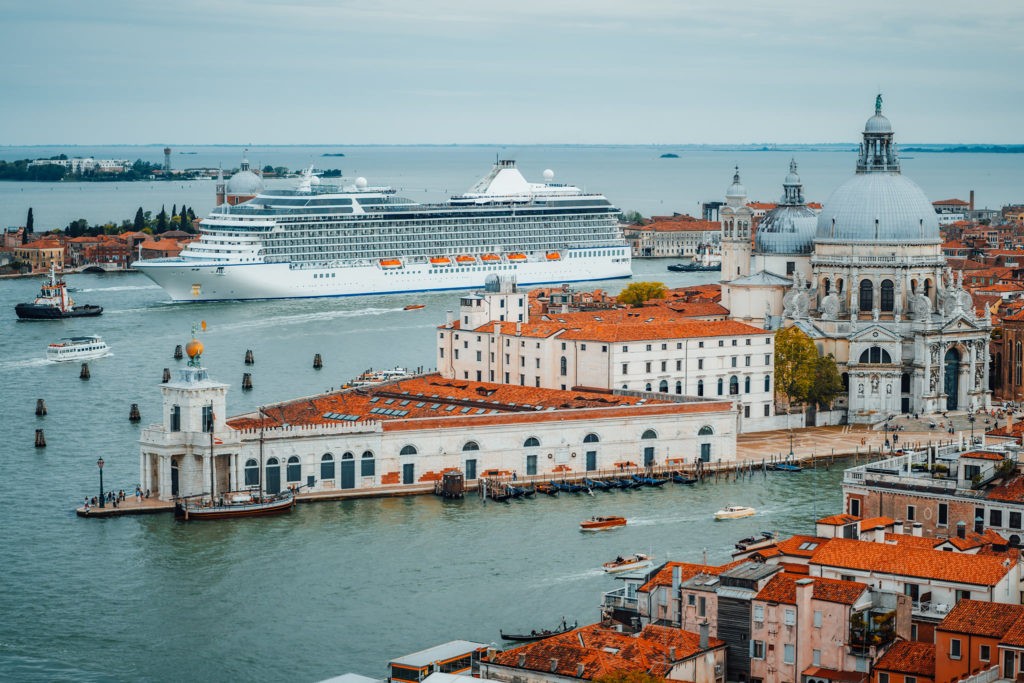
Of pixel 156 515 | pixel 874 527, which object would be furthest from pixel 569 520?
pixel 874 527

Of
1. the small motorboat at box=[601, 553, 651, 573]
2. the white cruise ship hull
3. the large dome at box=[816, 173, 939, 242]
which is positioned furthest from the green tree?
the white cruise ship hull

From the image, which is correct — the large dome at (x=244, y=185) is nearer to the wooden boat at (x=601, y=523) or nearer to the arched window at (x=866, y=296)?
the arched window at (x=866, y=296)

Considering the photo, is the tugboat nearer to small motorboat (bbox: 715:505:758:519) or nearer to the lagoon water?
the lagoon water

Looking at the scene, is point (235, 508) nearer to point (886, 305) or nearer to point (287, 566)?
point (287, 566)

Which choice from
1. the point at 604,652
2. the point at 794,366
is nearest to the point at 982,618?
the point at 604,652

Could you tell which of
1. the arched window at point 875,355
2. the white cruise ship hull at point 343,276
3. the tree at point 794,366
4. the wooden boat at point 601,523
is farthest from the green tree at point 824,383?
the white cruise ship hull at point 343,276

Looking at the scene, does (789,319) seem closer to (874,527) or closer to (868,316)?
(868,316)
